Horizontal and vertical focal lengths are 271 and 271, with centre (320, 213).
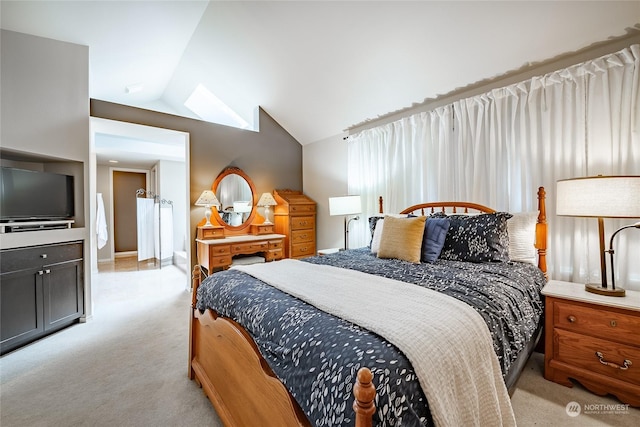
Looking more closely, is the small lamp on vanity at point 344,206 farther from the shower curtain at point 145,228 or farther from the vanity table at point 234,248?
the shower curtain at point 145,228

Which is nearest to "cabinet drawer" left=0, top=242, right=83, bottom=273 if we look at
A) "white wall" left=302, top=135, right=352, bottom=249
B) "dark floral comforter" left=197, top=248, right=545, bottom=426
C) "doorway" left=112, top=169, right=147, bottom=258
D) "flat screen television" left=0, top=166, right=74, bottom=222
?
"flat screen television" left=0, top=166, right=74, bottom=222

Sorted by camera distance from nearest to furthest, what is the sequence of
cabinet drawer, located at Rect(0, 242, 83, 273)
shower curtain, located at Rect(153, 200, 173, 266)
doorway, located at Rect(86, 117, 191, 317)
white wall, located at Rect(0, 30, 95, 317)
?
cabinet drawer, located at Rect(0, 242, 83, 273)
white wall, located at Rect(0, 30, 95, 317)
doorway, located at Rect(86, 117, 191, 317)
shower curtain, located at Rect(153, 200, 173, 266)

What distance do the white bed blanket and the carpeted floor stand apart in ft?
2.57

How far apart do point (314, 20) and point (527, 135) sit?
2.31 m

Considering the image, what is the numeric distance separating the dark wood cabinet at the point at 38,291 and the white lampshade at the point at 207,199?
1.35 m

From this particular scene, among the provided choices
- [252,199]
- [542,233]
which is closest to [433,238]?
[542,233]

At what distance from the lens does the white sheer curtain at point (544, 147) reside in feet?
6.52

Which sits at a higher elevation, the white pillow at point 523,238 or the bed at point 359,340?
the white pillow at point 523,238

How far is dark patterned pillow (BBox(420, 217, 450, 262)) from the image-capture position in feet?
7.37

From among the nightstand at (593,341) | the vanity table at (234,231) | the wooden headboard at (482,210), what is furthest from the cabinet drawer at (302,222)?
the nightstand at (593,341)

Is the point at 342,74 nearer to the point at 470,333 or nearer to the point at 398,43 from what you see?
the point at 398,43

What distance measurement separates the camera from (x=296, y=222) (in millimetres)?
4484

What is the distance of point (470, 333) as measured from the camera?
1088 mm

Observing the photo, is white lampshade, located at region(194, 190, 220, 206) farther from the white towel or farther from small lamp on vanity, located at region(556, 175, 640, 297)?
small lamp on vanity, located at region(556, 175, 640, 297)
